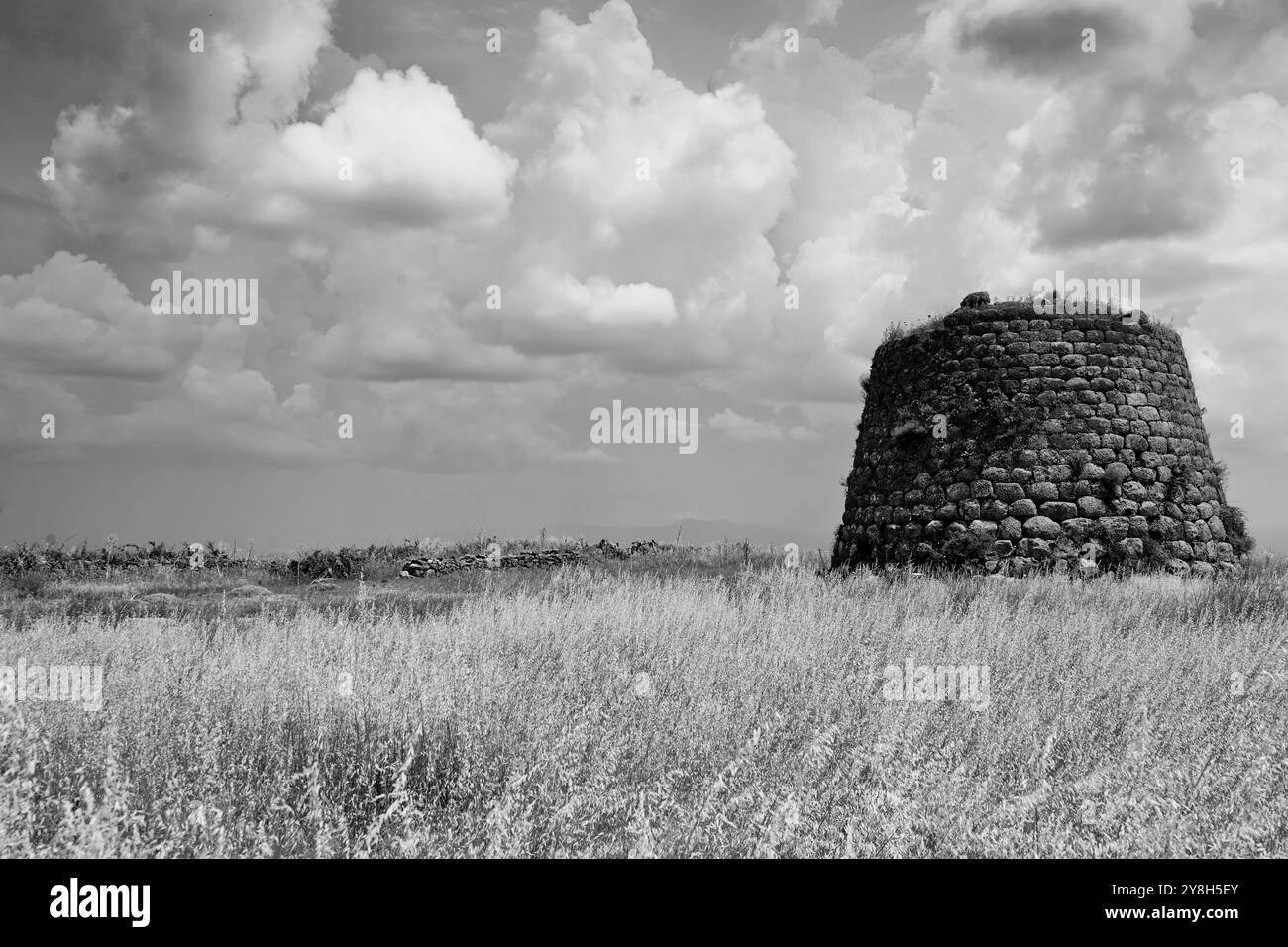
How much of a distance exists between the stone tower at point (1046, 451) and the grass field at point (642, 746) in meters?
5.85

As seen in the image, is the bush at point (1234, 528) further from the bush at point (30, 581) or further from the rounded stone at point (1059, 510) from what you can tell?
the bush at point (30, 581)

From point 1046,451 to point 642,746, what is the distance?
11.6 metres

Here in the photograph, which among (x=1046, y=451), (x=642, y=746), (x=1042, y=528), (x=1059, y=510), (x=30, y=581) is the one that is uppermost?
(x=1046, y=451)

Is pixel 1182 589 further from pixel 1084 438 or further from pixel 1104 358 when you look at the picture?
pixel 1104 358

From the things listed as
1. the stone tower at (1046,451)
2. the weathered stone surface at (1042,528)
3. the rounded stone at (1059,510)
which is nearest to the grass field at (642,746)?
the weathered stone surface at (1042,528)

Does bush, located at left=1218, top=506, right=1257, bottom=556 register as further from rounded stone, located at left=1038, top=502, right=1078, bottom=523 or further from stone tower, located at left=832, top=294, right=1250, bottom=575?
rounded stone, located at left=1038, top=502, right=1078, bottom=523

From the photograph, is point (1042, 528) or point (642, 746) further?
point (1042, 528)

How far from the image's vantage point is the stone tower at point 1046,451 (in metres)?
14.2

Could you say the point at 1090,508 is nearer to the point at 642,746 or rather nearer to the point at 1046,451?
the point at 1046,451

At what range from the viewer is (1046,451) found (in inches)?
566

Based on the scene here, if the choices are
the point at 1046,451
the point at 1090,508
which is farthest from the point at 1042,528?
the point at 1046,451
